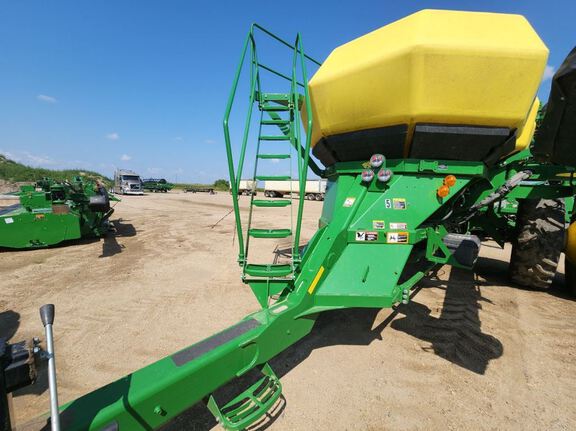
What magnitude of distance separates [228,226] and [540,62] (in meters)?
9.10

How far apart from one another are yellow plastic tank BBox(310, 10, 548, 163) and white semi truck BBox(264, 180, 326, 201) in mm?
24538

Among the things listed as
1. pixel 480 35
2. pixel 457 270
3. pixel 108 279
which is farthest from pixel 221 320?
pixel 457 270

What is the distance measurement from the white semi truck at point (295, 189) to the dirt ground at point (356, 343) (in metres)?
23.1

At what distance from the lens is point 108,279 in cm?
460

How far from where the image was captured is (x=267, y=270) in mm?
2346

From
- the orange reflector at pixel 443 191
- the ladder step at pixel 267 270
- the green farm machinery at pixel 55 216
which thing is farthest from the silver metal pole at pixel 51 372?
the green farm machinery at pixel 55 216

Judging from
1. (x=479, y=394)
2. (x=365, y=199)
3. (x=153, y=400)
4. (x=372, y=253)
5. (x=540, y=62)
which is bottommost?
(x=479, y=394)

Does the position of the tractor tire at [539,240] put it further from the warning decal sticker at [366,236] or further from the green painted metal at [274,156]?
the green painted metal at [274,156]

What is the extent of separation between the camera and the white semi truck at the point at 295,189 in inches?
1121

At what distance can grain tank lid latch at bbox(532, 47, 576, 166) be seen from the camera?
1.35 meters

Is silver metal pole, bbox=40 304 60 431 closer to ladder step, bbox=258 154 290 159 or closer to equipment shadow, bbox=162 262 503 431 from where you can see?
equipment shadow, bbox=162 262 503 431

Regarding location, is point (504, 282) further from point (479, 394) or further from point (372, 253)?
point (372, 253)

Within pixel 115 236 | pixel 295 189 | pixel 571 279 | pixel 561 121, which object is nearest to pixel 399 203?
pixel 561 121

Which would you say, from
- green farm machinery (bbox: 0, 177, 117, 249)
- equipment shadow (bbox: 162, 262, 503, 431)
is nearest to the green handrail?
equipment shadow (bbox: 162, 262, 503, 431)
